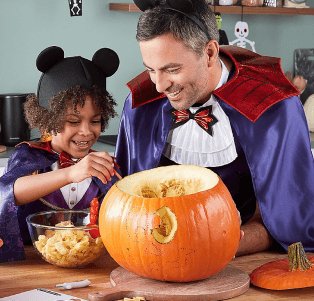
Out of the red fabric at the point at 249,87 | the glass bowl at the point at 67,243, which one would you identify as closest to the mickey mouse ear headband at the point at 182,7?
the red fabric at the point at 249,87

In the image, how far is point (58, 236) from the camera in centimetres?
167

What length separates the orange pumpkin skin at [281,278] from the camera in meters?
1.51

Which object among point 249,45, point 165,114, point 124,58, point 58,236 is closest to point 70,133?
point 165,114

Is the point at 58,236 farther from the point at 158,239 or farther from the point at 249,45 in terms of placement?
the point at 249,45

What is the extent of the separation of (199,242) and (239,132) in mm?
475

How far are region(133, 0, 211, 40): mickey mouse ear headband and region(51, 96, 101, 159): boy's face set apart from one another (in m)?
0.28

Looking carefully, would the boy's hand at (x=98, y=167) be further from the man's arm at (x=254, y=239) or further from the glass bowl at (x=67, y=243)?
the man's arm at (x=254, y=239)

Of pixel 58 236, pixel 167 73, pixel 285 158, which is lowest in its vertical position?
pixel 58 236

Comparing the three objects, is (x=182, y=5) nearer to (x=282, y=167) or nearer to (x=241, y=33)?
(x=282, y=167)

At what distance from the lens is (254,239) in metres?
1.79

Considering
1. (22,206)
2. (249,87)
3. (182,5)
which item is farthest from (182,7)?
(22,206)

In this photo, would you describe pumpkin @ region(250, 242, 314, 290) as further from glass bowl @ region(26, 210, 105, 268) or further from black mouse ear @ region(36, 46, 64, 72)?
black mouse ear @ region(36, 46, 64, 72)

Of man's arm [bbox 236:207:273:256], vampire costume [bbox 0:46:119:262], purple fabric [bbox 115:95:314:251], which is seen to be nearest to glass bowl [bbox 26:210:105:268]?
vampire costume [bbox 0:46:119:262]

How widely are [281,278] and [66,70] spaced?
0.77 m
